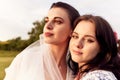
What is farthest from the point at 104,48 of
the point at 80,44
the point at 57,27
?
the point at 57,27

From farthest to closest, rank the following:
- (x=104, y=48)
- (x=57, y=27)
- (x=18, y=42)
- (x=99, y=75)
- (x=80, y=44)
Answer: (x=18, y=42), (x=57, y=27), (x=104, y=48), (x=80, y=44), (x=99, y=75)

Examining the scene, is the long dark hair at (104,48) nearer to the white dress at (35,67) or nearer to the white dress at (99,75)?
the white dress at (99,75)

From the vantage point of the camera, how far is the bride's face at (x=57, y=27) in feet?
13.8

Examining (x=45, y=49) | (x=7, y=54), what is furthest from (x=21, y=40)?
(x=45, y=49)

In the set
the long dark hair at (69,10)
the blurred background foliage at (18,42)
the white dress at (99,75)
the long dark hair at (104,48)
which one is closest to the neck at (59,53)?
the long dark hair at (69,10)

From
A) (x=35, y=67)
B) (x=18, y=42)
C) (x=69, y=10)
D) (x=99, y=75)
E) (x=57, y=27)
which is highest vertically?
(x=69, y=10)

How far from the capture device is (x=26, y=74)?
4461 mm

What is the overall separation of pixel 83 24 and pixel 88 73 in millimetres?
517

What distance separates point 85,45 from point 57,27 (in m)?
0.72

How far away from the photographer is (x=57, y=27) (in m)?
4.28

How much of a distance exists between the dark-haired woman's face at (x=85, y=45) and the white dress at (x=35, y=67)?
0.81 meters

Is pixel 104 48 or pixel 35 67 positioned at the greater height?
pixel 104 48

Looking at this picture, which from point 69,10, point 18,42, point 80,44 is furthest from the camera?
point 18,42

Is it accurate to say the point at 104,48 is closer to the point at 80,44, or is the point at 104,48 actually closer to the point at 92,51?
the point at 92,51
